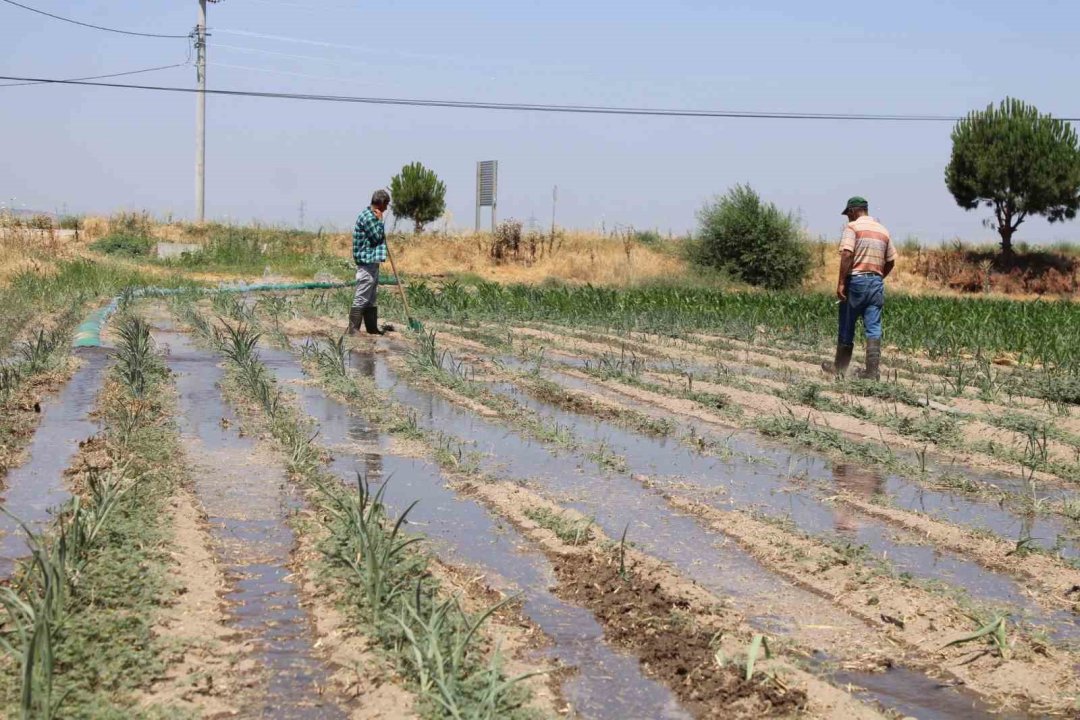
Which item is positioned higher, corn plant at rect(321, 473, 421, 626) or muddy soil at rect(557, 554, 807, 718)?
corn plant at rect(321, 473, 421, 626)

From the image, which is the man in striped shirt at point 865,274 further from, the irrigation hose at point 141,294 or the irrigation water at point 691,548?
the irrigation hose at point 141,294

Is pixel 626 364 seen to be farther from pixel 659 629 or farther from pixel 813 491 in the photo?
pixel 659 629

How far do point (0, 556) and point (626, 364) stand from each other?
841 centimetres

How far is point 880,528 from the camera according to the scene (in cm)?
605

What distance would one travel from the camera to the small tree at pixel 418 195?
4619cm

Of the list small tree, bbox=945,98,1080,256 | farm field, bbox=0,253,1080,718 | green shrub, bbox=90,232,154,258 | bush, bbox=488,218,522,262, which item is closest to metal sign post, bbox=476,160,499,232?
bush, bbox=488,218,522,262

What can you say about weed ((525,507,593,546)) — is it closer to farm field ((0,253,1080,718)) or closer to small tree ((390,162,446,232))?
farm field ((0,253,1080,718))

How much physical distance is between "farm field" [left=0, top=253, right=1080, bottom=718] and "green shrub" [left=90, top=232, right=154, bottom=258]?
21542mm

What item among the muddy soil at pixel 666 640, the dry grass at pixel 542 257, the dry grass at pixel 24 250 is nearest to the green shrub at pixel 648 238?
the dry grass at pixel 542 257

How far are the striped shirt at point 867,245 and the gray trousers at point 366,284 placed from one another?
5.61 meters

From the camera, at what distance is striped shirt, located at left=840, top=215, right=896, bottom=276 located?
38.1 ft

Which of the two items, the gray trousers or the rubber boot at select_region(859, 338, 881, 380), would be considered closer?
the rubber boot at select_region(859, 338, 881, 380)

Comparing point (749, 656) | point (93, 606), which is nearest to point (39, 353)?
point (93, 606)

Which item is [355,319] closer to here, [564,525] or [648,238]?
[564,525]
